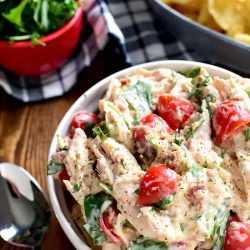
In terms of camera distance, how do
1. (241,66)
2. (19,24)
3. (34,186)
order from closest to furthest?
(34,186) < (241,66) < (19,24)

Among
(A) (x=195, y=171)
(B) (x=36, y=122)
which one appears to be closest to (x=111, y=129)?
(A) (x=195, y=171)

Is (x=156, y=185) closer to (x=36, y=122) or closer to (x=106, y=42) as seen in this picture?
(x=36, y=122)

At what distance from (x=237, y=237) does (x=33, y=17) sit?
A: 4.20 feet

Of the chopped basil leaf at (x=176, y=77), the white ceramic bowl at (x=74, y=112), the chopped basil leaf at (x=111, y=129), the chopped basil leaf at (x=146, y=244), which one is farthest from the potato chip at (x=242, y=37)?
the chopped basil leaf at (x=146, y=244)

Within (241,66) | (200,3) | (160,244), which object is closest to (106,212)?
(160,244)

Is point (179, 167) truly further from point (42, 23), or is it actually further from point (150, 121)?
point (42, 23)

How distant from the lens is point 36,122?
7.10 ft

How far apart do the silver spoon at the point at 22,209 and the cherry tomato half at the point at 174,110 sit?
1.83ft

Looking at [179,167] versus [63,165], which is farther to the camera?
[63,165]

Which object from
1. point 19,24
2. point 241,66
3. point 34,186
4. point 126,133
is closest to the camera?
point 126,133

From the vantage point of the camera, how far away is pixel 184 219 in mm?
1352

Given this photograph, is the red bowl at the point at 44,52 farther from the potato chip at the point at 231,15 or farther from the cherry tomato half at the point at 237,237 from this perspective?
the cherry tomato half at the point at 237,237

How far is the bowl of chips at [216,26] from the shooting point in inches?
77.7

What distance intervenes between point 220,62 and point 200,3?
0.79 ft
